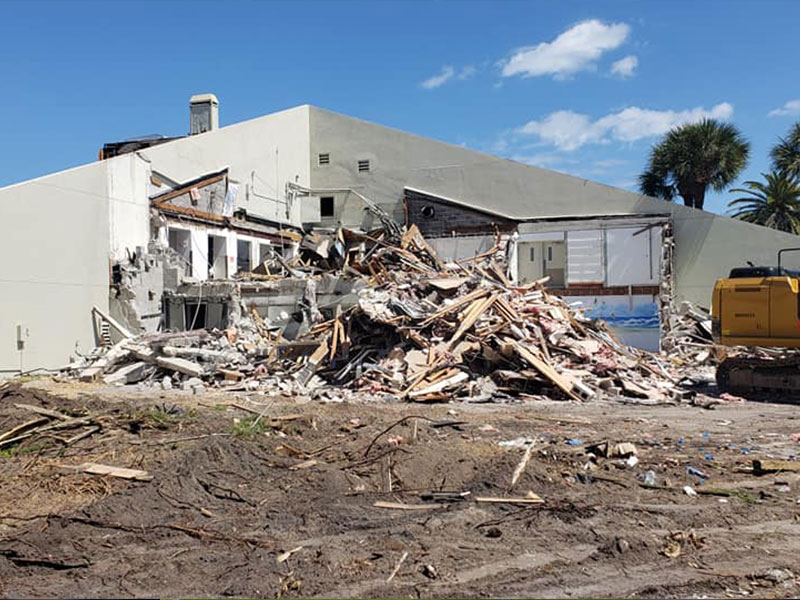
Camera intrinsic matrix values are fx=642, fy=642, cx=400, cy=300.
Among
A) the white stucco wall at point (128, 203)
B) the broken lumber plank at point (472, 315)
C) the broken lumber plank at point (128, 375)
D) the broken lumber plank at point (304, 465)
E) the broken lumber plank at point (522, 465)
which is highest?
the white stucco wall at point (128, 203)

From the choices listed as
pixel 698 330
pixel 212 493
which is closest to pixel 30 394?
pixel 212 493

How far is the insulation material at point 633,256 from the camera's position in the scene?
21.8 metres

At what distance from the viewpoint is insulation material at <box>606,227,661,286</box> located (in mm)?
21781

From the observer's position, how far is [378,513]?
19.7ft

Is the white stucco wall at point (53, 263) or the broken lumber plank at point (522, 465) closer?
the broken lumber plank at point (522, 465)

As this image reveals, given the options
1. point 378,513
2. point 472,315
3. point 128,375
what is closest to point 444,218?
point 472,315

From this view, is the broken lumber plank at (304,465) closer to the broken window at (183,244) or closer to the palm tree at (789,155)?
the broken window at (183,244)

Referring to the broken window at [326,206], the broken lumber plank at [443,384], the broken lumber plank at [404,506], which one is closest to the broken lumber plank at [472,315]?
the broken lumber plank at [443,384]

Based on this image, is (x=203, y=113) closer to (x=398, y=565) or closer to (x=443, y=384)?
(x=443, y=384)

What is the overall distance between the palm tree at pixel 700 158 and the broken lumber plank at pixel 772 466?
23287 mm

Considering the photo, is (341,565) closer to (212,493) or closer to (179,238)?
(212,493)

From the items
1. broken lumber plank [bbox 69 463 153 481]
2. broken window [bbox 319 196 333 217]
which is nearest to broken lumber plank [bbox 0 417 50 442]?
→ broken lumber plank [bbox 69 463 153 481]

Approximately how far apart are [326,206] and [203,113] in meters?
6.13

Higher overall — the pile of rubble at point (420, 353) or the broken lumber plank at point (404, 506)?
the pile of rubble at point (420, 353)
